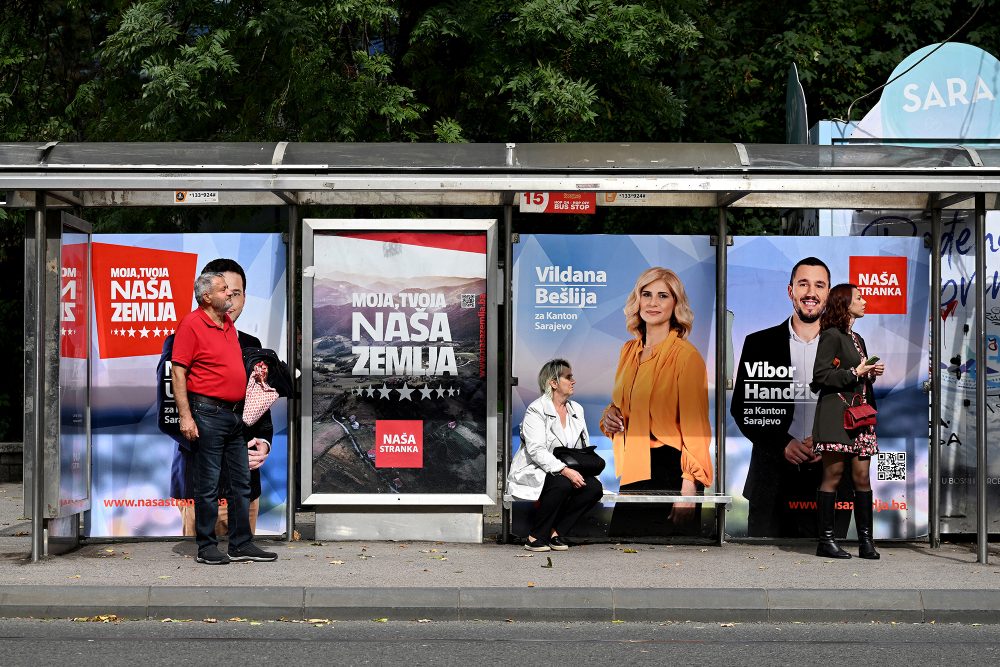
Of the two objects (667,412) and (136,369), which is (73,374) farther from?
(667,412)

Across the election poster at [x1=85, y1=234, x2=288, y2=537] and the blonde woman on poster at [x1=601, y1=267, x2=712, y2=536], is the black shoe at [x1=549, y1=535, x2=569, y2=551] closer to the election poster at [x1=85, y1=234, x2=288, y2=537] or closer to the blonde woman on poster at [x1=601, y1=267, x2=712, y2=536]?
the blonde woman on poster at [x1=601, y1=267, x2=712, y2=536]

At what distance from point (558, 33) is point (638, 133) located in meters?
2.95

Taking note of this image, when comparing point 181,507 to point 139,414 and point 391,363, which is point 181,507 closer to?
point 139,414

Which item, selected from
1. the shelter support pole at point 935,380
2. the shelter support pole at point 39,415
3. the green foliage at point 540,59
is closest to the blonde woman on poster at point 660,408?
the shelter support pole at point 935,380

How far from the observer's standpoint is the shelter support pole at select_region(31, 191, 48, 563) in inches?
316

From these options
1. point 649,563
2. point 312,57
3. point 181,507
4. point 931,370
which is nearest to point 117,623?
point 181,507

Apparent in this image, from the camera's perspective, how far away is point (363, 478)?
29.1 ft

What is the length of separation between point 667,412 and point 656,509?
2.42 feet

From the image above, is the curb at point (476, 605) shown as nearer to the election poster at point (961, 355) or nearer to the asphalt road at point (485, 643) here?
the asphalt road at point (485, 643)

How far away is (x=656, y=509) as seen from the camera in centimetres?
892

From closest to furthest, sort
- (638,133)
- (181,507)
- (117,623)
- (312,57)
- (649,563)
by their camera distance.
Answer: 1. (117,623)
2. (649,563)
3. (181,507)
4. (312,57)
5. (638,133)

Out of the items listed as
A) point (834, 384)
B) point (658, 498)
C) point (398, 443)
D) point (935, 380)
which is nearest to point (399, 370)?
point (398, 443)

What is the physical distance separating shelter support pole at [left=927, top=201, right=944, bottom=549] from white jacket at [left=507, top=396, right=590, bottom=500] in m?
2.64

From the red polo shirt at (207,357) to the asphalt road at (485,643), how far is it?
1.72 m
